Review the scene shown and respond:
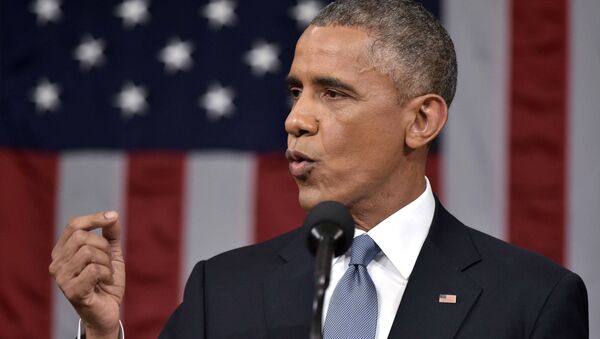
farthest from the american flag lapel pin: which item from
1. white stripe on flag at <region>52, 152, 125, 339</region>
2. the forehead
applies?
white stripe on flag at <region>52, 152, 125, 339</region>

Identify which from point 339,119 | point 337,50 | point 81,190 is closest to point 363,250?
point 339,119

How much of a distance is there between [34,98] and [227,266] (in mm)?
1643

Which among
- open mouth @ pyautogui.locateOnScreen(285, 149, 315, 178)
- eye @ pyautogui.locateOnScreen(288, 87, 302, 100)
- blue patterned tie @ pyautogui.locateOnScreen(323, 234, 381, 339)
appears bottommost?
blue patterned tie @ pyautogui.locateOnScreen(323, 234, 381, 339)

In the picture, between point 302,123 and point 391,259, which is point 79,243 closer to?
point 302,123

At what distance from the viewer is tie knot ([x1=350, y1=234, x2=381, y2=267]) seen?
6.54 ft

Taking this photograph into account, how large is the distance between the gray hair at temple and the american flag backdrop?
4.12 ft

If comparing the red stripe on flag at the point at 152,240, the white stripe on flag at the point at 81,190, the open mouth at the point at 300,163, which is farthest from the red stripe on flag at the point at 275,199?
the open mouth at the point at 300,163

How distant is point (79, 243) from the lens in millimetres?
1787

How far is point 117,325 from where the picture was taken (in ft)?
6.27

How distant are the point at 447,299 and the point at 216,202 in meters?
1.62

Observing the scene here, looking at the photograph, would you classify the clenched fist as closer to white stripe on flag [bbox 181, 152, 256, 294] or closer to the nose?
the nose

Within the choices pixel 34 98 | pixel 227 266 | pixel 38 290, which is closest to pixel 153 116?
pixel 34 98

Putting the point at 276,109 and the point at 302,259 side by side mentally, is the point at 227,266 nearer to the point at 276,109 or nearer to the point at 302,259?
the point at 302,259

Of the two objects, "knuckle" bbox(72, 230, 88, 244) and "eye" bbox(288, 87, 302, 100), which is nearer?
"knuckle" bbox(72, 230, 88, 244)
